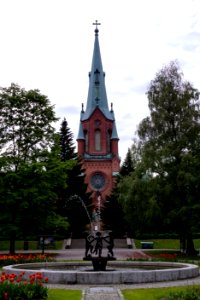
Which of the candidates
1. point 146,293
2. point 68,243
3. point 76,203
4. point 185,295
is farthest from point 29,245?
point 185,295

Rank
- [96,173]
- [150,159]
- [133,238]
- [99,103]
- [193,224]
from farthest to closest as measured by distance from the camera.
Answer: [99,103]
[96,173]
[133,238]
[150,159]
[193,224]

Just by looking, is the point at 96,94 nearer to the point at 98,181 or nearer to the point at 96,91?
the point at 96,91

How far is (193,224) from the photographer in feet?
94.5

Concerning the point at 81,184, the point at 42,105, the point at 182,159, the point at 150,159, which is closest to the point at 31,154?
the point at 42,105

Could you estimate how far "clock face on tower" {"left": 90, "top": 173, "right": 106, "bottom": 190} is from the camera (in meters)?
68.6

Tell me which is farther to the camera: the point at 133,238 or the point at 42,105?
the point at 133,238

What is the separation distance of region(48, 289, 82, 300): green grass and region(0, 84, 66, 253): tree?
15.2m

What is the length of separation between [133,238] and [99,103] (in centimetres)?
3074

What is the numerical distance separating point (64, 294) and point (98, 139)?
61930 millimetres

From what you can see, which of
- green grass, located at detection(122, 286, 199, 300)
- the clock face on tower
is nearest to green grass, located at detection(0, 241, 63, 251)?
the clock face on tower

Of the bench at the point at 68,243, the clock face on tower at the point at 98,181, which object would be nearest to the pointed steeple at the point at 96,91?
the clock face on tower at the point at 98,181

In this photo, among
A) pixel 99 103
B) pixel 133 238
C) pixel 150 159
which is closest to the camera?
pixel 150 159

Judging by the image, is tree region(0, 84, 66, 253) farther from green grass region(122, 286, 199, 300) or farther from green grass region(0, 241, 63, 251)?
green grass region(122, 286, 199, 300)

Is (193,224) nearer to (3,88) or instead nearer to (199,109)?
(199,109)
